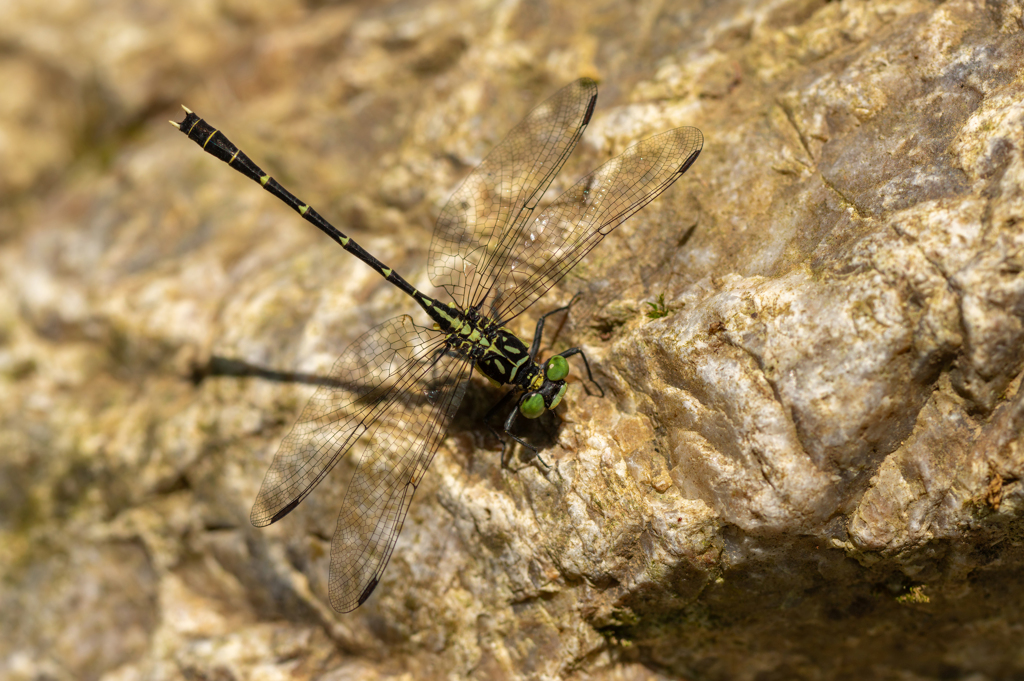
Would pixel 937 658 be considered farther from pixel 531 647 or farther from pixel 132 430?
pixel 132 430

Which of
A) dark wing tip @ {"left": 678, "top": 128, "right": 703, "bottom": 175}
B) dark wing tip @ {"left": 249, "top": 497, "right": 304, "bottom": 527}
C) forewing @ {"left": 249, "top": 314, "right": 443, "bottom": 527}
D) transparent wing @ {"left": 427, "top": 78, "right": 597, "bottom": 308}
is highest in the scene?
transparent wing @ {"left": 427, "top": 78, "right": 597, "bottom": 308}

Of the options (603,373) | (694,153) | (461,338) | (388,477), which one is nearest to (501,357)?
(461,338)

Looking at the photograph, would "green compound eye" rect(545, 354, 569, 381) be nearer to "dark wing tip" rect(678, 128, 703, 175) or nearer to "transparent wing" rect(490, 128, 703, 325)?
"transparent wing" rect(490, 128, 703, 325)

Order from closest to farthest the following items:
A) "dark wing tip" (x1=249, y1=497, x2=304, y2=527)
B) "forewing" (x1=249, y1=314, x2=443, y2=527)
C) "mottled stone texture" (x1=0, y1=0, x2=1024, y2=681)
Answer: "mottled stone texture" (x1=0, y1=0, x2=1024, y2=681) → "dark wing tip" (x1=249, y1=497, x2=304, y2=527) → "forewing" (x1=249, y1=314, x2=443, y2=527)

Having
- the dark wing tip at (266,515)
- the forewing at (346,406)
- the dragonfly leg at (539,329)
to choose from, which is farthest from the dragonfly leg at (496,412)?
the dark wing tip at (266,515)

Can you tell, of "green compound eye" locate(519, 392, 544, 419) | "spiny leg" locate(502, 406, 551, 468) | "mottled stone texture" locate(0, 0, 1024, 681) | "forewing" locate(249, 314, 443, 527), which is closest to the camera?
"mottled stone texture" locate(0, 0, 1024, 681)

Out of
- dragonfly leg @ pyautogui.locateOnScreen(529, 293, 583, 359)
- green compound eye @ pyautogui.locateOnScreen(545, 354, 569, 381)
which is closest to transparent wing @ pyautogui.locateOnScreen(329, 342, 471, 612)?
dragonfly leg @ pyautogui.locateOnScreen(529, 293, 583, 359)

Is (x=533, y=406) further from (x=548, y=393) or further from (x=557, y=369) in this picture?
(x=557, y=369)
